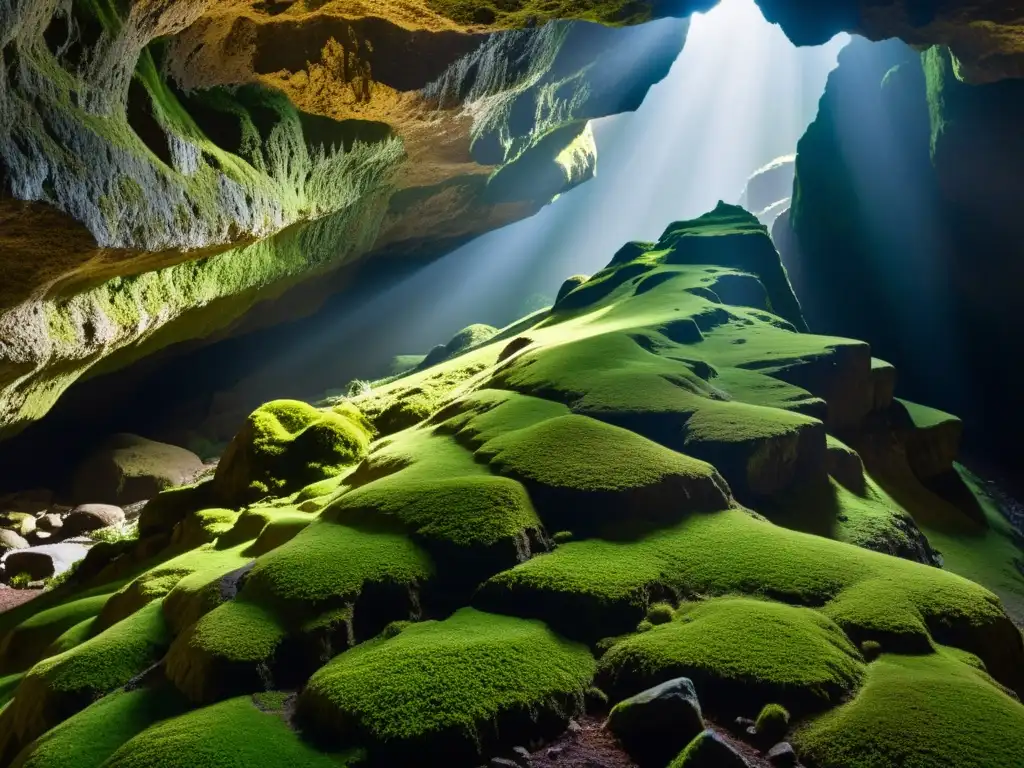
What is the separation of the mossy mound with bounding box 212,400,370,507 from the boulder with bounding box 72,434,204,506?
1339 cm

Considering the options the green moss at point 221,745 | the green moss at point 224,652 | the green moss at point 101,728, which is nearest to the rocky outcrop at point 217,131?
the green moss at point 224,652

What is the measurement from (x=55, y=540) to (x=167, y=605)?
17.6m

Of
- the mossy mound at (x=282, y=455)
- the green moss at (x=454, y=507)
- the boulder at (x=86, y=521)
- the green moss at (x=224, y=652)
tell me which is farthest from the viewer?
the boulder at (x=86, y=521)

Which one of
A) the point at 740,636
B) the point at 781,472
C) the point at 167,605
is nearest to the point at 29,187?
the point at 167,605

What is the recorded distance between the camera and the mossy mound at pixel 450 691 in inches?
205

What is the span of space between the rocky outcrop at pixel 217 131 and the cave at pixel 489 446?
0.10 metres

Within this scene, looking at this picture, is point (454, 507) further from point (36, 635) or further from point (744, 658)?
point (36, 635)

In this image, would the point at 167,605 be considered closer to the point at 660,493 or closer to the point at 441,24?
the point at 660,493

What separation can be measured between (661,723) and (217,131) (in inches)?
577

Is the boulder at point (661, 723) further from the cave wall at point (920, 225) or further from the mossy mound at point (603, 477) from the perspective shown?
the cave wall at point (920, 225)

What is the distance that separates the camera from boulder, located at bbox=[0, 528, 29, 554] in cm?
2080

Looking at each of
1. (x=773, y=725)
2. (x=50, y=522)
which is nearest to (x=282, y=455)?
(x=773, y=725)

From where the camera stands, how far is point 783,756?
5.08 m

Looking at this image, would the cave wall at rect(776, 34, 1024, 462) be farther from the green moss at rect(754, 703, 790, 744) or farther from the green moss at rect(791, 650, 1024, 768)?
the green moss at rect(754, 703, 790, 744)
